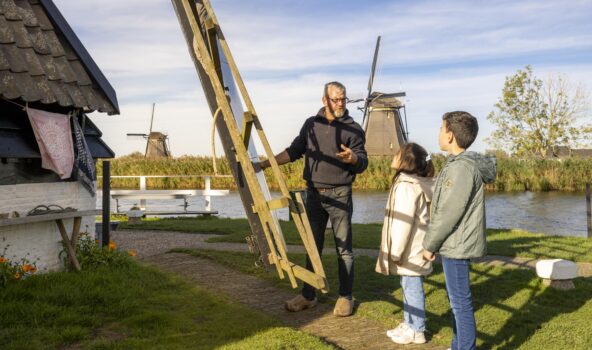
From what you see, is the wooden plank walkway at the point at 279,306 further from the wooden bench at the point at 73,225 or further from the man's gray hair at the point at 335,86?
the man's gray hair at the point at 335,86

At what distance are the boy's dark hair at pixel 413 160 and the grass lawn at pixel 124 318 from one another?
1.51 meters

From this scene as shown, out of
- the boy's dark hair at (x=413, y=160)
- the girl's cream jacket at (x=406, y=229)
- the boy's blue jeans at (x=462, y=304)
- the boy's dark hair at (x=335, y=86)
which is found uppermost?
the boy's dark hair at (x=335, y=86)

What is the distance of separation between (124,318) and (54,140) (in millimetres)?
2351

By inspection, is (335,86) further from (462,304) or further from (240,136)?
(462,304)

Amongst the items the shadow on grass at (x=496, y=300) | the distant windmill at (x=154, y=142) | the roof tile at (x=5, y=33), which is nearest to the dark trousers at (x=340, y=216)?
the shadow on grass at (x=496, y=300)

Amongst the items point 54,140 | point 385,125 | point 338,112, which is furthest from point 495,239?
point 385,125

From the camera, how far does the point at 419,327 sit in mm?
4602

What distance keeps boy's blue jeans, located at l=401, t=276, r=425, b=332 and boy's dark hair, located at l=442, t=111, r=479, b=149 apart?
123 cm

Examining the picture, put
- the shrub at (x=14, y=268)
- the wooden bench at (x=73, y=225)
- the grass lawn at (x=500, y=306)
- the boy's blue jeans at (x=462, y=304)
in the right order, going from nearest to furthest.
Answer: the boy's blue jeans at (x=462, y=304) → the grass lawn at (x=500, y=306) → the shrub at (x=14, y=268) → the wooden bench at (x=73, y=225)

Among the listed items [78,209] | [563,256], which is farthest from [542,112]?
[78,209]

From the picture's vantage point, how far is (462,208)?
3.86 meters

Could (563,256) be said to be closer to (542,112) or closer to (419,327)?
(419,327)

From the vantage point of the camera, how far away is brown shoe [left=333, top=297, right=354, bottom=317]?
5262 millimetres

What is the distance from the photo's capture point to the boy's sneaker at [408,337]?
4555mm
